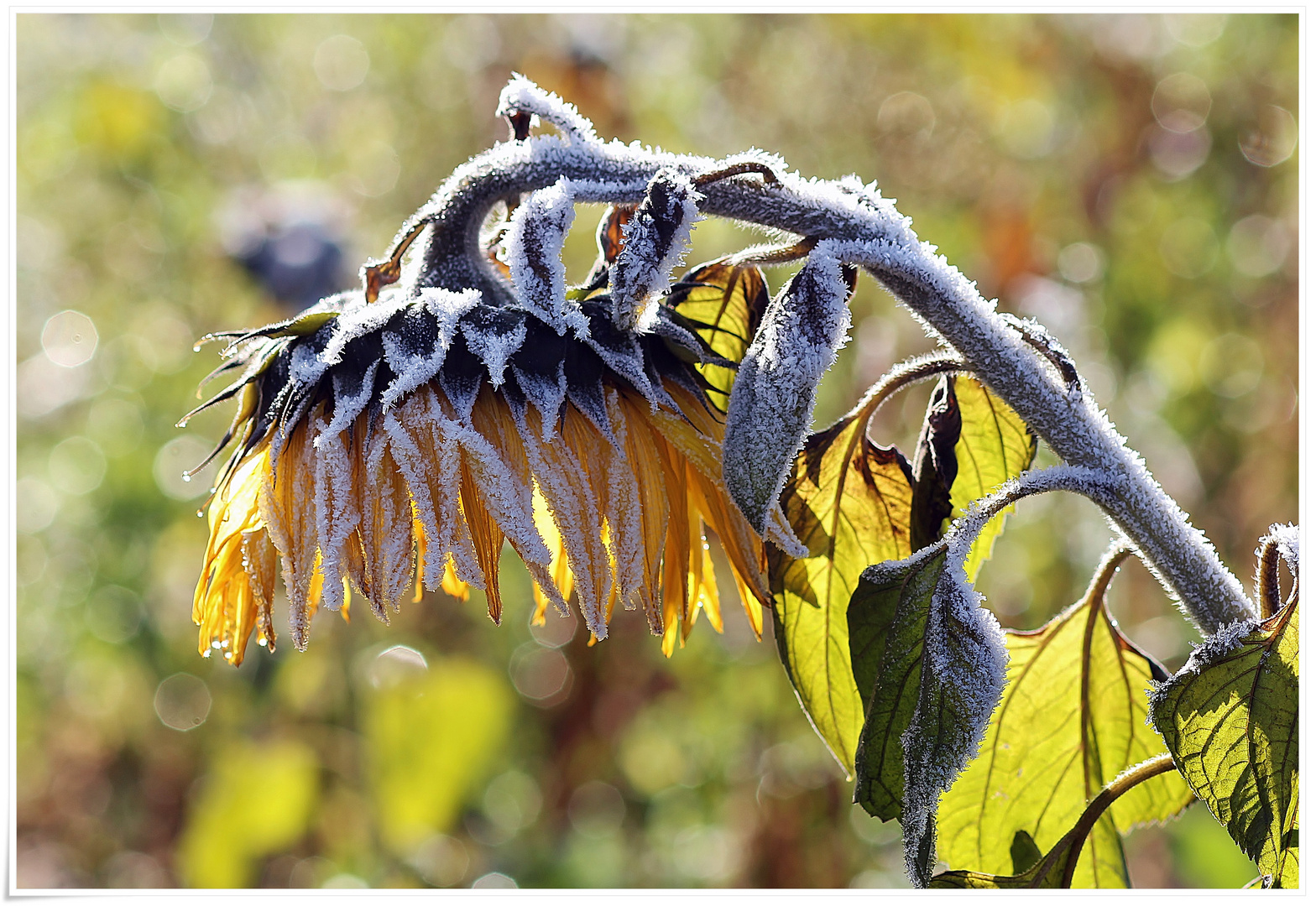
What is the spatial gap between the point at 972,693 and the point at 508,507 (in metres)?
0.32

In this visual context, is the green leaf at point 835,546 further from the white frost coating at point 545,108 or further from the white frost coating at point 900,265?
the white frost coating at point 545,108

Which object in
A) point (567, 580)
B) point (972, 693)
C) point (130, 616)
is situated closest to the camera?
point (972, 693)

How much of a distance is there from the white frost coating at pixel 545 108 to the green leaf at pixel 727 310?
0.16m

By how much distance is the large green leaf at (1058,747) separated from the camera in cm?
101

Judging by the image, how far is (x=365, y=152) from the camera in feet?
11.7

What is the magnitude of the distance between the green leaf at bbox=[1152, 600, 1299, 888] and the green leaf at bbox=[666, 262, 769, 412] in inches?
15.8

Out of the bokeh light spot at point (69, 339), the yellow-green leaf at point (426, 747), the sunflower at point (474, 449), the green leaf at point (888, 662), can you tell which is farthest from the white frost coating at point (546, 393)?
the bokeh light spot at point (69, 339)

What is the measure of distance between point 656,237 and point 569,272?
263 cm

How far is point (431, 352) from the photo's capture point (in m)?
0.73

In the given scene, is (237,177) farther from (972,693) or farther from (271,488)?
(972,693)

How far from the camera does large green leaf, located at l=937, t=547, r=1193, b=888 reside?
1.01 meters

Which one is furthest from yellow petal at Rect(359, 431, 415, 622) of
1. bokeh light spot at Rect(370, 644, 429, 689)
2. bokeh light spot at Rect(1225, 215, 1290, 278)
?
bokeh light spot at Rect(1225, 215, 1290, 278)

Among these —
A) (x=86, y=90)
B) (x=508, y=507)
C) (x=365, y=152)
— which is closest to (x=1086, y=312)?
(x=365, y=152)
